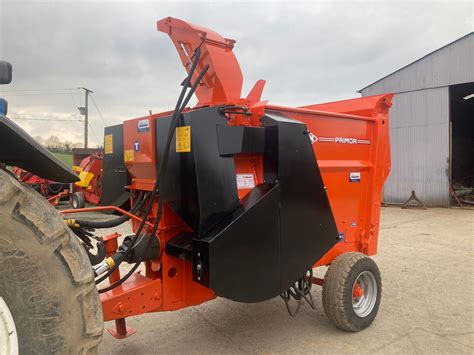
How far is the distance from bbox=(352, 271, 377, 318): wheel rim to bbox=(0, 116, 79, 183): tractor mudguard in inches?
113

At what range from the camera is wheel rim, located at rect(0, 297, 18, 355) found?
1428 millimetres

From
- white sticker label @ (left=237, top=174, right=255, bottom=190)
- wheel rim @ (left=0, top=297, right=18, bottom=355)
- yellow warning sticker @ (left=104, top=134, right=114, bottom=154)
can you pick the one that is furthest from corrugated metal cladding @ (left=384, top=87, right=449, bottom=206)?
wheel rim @ (left=0, top=297, right=18, bottom=355)

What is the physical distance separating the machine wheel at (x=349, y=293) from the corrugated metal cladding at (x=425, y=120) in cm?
1118

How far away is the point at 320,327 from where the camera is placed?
3.78 m

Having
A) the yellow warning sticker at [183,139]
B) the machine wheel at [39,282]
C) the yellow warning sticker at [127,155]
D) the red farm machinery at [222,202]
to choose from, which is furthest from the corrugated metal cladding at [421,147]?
the machine wheel at [39,282]

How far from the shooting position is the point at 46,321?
154cm

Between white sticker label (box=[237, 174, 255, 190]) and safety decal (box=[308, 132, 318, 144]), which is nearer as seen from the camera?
white sticker label (box=[237, 174, 255, 190])

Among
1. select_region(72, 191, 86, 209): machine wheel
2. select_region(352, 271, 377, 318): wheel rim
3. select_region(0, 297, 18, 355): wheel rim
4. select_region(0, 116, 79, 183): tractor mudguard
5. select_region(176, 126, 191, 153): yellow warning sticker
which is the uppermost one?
select_region(176, 126, 191, 153): yellow warning sticker

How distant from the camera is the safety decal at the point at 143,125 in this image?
3.11 m

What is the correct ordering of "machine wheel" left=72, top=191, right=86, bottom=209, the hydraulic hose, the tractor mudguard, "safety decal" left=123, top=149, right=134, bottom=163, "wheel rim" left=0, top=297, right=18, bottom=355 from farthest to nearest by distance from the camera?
"machine wheel" left=72, top=191, right=86, bottom=209, "safety decal" left=123, top=149, right=134, bottom=163, the hydraulic hose, the tractor mudguard, "wheel rim" left=0, top=297, right=18, bottom=355

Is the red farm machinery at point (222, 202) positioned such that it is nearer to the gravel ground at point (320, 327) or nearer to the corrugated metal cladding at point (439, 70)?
the gravel ground at point (320, 327)

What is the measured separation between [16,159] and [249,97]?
1884 millimetres

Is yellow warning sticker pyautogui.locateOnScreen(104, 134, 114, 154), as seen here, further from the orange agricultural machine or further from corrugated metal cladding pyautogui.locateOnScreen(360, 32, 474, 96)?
corrugated metal cladding pyautogui.locateOnScreen(360, 32, 474, 96)

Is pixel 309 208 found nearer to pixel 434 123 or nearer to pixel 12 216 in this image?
pixel 12 216
